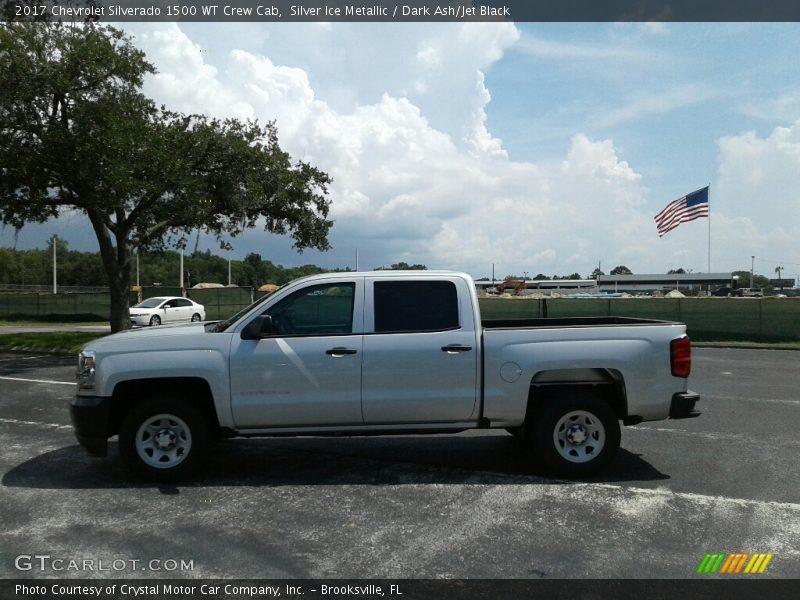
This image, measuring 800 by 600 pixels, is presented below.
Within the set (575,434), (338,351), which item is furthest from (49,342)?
(575,434)

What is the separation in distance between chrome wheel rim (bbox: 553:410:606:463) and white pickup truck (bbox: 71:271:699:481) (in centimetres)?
1

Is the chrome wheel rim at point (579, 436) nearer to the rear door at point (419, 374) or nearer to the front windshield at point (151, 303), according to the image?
the rear door at point (419, 374)

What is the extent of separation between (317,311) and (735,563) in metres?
3.81

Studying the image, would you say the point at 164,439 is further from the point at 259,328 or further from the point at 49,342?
the point at 49,342

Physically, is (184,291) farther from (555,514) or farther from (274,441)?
(555,514)

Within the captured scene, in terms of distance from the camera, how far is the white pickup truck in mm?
5863

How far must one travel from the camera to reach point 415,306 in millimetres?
6164

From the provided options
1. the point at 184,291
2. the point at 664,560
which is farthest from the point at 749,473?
the point at 184,291

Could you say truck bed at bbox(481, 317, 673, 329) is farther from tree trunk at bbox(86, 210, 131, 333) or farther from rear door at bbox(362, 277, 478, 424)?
tree trunk at bbox(86, 210, 131, 333)

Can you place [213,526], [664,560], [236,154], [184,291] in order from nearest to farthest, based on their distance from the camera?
1. [664,560]
2. [213,526]
3. [236,154]
4. [184,291]

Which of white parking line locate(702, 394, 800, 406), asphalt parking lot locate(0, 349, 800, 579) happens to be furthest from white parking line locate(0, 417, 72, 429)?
white parking line locate(702, 394, 800, 406)

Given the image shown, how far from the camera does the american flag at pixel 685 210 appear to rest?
106 feet

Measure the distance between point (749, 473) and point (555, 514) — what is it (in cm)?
241

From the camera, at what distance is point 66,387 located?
11.9 metres
